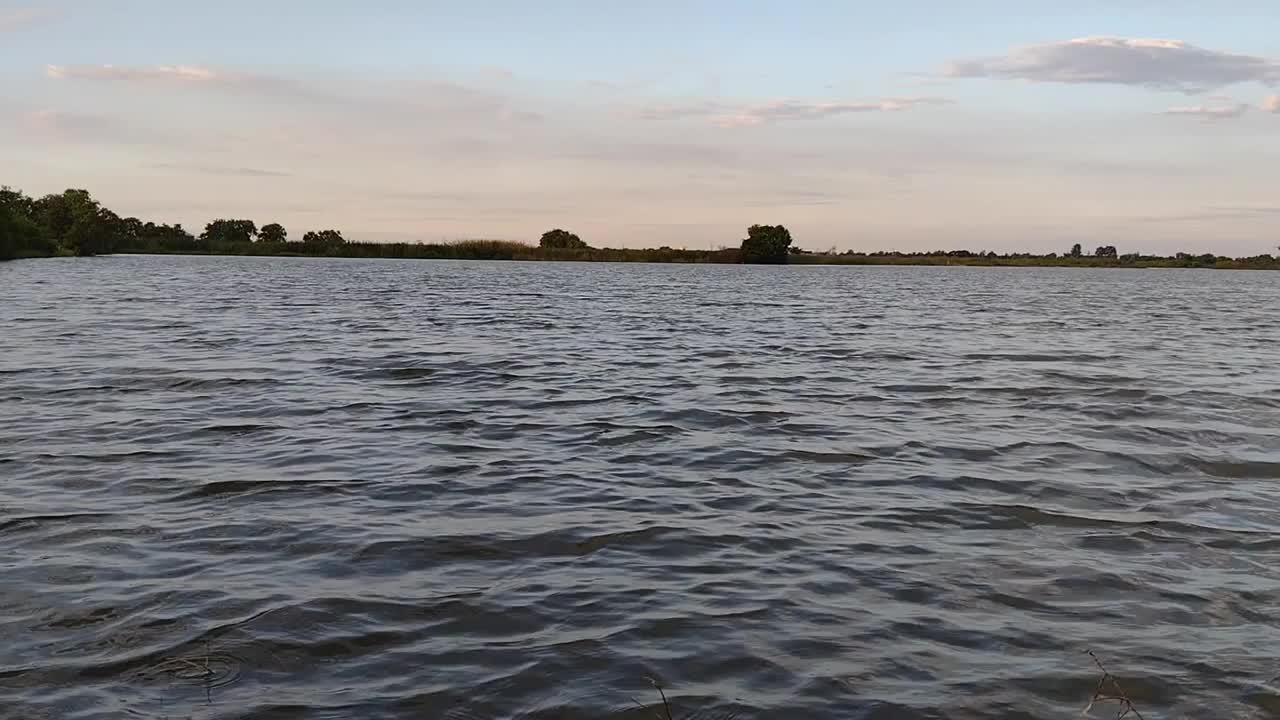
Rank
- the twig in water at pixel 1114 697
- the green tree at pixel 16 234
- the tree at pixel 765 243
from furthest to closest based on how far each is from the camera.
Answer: the tree at pixel 765 243 < the green tree at pixel 16 234 < the twig in water at pixel 1114 697

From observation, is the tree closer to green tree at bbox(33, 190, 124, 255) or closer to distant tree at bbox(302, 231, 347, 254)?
distant tree at bbox(302, 231, 347, 254)

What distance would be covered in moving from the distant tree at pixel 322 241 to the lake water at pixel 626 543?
160m

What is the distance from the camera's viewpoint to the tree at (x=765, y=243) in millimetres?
169250

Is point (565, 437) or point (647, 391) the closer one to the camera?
point (565, 437)

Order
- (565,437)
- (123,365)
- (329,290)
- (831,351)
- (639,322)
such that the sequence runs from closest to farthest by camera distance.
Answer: (565,437), (123,365), (831,351), (639,322), (329,290)

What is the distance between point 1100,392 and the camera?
1800 centimetres

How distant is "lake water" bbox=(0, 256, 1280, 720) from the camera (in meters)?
5.59

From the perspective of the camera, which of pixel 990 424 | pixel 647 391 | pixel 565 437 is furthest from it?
pixel 647 391

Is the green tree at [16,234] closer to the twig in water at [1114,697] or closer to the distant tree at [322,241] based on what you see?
the distant tree at [322,241]

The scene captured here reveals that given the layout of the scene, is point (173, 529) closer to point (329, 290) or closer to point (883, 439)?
point (883, 439)

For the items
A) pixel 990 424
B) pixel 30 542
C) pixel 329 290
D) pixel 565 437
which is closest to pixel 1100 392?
pixel 990 424

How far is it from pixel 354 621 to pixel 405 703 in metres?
1.29

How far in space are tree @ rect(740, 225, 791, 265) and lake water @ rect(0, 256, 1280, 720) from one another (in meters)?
151

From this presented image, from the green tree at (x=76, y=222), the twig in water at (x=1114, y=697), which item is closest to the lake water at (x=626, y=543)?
the twig in water at (x=1114, y=697)
